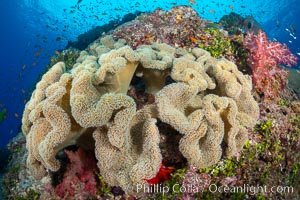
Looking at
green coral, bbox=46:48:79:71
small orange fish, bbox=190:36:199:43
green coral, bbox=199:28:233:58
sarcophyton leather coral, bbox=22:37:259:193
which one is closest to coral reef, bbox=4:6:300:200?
sarcophyton leather coral, bbox=22:37:259:193

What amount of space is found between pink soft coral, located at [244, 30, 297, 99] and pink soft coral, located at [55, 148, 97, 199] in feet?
10.6

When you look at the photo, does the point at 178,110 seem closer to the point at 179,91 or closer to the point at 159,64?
the point at 179,91

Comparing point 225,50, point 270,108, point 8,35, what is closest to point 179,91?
point 270,108

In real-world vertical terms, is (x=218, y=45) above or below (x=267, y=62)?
above

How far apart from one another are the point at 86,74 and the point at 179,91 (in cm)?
109

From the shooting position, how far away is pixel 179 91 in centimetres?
305

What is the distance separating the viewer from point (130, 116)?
110 inches

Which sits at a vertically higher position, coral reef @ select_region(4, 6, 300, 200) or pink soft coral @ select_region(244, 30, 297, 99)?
pink soft coral @ select_region(244, 30, 297, 99)

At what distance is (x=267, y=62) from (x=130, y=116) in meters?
3.32

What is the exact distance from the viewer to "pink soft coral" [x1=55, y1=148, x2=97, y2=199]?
3.41 meters

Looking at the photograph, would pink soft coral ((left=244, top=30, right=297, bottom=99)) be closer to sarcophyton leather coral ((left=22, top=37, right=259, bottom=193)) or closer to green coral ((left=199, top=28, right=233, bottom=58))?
green coral ((left=199, top=28, right=233, bottom=58))

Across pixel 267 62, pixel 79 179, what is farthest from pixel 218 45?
pixel 79 179

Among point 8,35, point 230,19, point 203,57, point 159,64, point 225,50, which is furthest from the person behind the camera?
point 8,35

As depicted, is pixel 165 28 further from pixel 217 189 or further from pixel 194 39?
pixel 217 189
